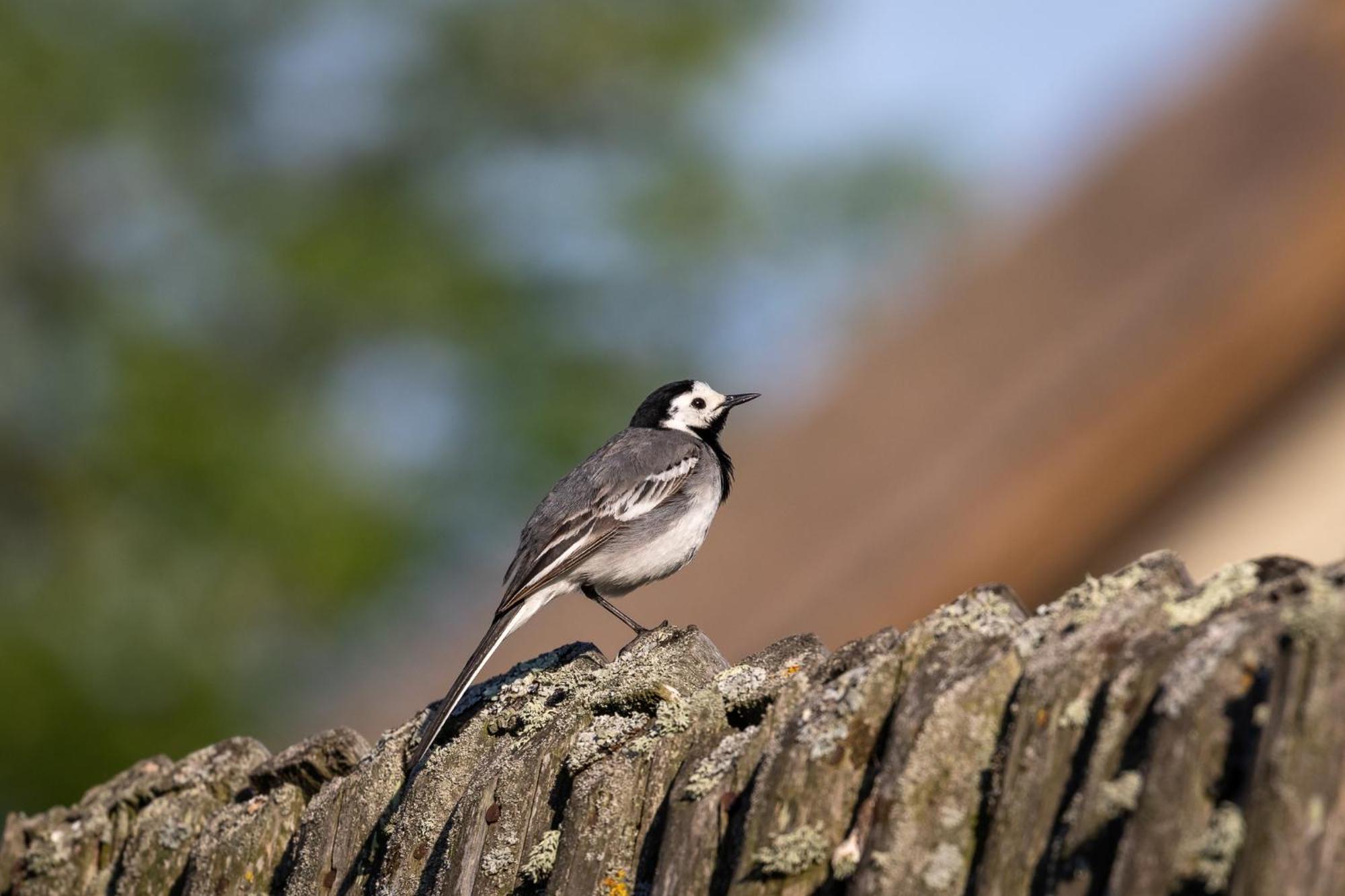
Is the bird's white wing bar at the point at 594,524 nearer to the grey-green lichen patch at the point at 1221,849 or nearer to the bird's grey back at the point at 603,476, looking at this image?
the bird's grey back at the point at 603,476

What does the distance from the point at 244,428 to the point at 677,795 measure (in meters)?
9.74

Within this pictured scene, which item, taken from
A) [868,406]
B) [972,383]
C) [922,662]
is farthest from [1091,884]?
[868,406]

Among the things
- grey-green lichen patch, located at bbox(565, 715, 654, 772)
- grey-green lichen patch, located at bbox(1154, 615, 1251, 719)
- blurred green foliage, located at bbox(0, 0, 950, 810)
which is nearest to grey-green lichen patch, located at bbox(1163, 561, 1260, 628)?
grey-green lichen patch, located at bbox(1154, 615, 1251, 719)

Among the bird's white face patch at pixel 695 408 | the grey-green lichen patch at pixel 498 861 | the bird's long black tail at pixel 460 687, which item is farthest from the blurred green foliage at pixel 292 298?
the grey-green lichen patch at pixel 498 861

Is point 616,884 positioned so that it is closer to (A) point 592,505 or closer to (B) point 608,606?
(A) point 592,505

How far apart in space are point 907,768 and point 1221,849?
0.64 meters

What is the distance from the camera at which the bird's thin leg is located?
750cm

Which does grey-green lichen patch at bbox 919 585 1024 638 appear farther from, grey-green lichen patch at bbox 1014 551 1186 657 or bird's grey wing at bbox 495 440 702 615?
bird's grey wing at bbox 495 440 702 615

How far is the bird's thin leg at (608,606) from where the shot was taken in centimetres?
750

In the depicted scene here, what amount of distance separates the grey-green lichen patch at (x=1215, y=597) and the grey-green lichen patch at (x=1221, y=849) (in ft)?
1.43

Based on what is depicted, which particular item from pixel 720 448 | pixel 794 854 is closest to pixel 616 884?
pixel 794 854

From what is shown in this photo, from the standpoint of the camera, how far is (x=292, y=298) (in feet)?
43.2

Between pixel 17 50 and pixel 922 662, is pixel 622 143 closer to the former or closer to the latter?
pixel 17 50

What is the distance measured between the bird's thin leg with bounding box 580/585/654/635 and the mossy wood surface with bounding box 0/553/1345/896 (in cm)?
277
